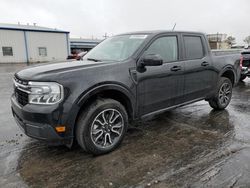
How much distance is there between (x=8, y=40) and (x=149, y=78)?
1172 inches

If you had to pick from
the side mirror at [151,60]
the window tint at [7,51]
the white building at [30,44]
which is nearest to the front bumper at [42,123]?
the side mirror at [151,60]

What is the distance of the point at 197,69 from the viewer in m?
4.34

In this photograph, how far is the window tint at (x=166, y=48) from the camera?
146 inches

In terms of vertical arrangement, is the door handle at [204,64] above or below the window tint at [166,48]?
below

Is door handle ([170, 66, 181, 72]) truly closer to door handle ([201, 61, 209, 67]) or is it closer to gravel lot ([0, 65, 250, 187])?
door handle ([201, 61, 209, 67])

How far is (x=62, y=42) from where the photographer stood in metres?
32.6

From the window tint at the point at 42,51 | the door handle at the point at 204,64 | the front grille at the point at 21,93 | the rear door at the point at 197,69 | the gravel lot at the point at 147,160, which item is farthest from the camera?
the window tint at the point at 42,51

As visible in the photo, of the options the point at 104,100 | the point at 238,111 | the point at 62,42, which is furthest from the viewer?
the point at 62,42

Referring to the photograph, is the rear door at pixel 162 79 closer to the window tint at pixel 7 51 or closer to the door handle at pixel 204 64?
the door handle at pixel 204 64

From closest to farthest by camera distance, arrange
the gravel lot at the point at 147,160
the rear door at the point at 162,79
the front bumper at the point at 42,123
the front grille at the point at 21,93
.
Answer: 1. the gravel lot at the point at 147,160
2. the front bumper at the point at 42,123
3. the front grille at the point at 21,93
4. the rear door at the point at 162,79

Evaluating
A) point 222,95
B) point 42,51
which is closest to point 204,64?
point 222,95

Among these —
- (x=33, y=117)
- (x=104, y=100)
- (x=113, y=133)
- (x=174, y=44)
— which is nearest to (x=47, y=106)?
(x=33, y=117)

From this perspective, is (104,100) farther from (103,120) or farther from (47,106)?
(47,106)

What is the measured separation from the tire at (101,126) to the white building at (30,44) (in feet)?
96.9
